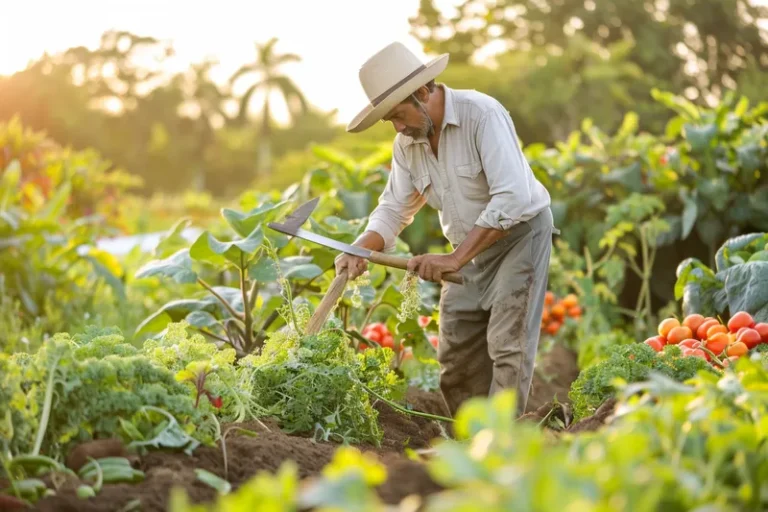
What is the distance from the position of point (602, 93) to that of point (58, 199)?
2605 cm

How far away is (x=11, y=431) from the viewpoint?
2416mm

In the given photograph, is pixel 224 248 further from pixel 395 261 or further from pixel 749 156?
pixel 749 156

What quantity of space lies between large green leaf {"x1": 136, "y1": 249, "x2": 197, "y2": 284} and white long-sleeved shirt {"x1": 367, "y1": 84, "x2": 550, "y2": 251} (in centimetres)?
90

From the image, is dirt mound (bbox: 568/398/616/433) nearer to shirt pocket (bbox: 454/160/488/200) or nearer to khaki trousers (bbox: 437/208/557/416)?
khaki trousers (bbox: 437/208/557/416)

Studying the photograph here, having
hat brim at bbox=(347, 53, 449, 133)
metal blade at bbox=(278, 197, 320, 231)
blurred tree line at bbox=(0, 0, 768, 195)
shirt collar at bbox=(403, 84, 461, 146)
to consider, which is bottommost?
blurred tree line at bbox=(0, 0, 768, 195)

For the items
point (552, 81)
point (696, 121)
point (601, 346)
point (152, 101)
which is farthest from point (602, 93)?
point (152, 101)

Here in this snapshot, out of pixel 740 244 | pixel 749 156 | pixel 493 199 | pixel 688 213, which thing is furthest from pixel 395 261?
pixel 749 156

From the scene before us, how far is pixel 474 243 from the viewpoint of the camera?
4051 millimetres

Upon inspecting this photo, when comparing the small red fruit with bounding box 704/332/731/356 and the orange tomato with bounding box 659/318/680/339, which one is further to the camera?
the orange tomato with bounding box 659/318/680/339

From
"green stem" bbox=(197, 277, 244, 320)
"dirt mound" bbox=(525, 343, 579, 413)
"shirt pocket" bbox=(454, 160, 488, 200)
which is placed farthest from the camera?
"dirt mound" bbox=(525, 343, 579, 413)

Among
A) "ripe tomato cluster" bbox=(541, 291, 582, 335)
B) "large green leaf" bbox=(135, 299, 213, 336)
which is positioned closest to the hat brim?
"large green leaf" bbox=(135, 299, 213, 336)

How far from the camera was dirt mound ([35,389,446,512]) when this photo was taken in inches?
81.3

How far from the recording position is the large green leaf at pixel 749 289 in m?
4.46

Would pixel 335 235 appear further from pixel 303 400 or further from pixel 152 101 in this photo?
pixel 152 101
